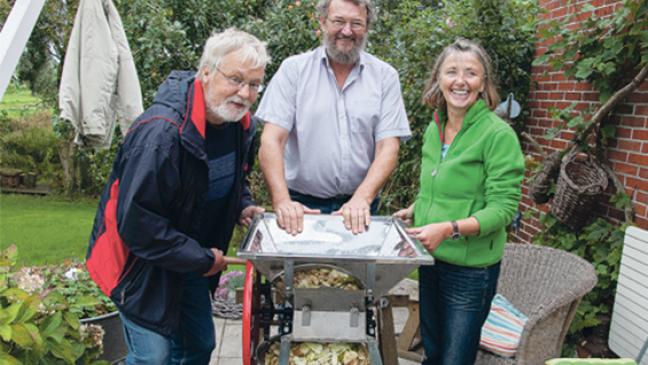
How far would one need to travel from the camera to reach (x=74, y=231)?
256 inches

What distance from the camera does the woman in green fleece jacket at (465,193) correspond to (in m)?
1.90

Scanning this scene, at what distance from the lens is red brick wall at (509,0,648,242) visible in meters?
2.77

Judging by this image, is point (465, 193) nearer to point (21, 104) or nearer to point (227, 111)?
point (227, 111)

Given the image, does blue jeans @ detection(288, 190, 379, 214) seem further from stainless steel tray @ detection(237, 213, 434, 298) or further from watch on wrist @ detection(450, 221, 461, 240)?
watch on wrist @ detection(450, 221, 461, 240)

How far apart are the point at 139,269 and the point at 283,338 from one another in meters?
0.55

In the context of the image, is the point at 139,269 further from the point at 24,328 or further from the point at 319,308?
the point at 319,308

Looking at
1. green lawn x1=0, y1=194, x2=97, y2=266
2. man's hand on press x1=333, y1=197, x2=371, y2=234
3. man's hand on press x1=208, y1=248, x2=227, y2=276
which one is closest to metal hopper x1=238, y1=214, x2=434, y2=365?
man's hand on press x1=333, y1=197, x2=371, y2=234

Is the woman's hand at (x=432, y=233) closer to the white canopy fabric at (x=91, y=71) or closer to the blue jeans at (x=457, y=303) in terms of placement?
the blue jeans at (x=457, y=303)

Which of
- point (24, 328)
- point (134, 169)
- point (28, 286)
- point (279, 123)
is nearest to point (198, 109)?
point (134, 169)

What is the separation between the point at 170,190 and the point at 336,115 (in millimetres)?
814

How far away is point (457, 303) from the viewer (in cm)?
205

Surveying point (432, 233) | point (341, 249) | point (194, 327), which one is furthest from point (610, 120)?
point (194, 327)

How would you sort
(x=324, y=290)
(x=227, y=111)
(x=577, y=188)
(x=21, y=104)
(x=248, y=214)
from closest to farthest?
(x=324, y=290), (x=227, y=111), (x=248, y=214), (x=577, y=188), (x=21, y=104)

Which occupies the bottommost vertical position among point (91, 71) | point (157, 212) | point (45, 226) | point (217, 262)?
point (45, 226)
